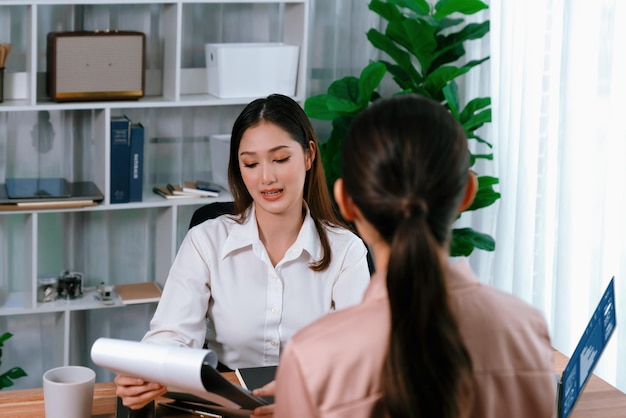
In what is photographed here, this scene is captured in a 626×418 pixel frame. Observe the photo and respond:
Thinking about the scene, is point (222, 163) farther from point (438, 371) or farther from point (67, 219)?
point (438, 371)

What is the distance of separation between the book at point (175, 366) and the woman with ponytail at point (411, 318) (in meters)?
0.28

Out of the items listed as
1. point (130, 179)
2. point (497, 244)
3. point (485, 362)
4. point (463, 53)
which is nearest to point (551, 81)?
point (463, 53)

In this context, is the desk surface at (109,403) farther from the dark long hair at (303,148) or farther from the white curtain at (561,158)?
the white curtain at (561,158)

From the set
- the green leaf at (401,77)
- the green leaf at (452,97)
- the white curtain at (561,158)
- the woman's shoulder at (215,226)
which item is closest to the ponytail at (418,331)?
the woman's shoulder at (215,226)

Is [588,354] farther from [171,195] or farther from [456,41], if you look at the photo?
[171,195]

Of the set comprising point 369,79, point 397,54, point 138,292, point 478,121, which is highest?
point 397,54

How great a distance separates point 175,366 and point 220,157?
7.11ft

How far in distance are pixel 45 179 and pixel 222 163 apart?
2.15 feet

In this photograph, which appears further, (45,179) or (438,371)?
(45,179)

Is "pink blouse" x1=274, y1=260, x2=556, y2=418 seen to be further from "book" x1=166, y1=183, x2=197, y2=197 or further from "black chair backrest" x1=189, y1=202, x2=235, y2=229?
"book" x1=166, y1=183, x2=197, y2=197

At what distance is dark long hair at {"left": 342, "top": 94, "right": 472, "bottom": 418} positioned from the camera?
983 mm

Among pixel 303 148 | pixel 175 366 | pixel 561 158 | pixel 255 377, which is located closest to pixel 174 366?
pixel 175 366

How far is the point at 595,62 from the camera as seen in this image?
9.05ft

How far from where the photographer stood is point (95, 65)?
125 inches
